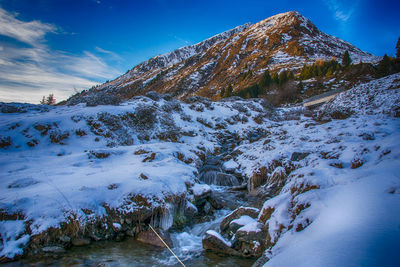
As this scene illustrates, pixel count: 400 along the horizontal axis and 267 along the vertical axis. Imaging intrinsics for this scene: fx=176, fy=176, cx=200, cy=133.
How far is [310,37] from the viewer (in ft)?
334

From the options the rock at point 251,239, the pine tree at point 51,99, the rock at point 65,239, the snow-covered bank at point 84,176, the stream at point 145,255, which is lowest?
the stream at point 145,255

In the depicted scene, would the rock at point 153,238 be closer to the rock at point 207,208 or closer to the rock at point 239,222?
the rock at point 239,222

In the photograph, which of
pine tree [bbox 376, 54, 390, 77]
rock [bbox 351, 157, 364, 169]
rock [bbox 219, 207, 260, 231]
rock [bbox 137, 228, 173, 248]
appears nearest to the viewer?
rock [bbox 137, 228, 173, 248]

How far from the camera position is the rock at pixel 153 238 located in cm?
596

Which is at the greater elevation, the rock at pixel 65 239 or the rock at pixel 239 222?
the rock at pixel 239 222

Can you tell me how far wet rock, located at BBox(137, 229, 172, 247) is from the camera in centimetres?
597

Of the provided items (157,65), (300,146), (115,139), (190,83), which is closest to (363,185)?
(300,146)

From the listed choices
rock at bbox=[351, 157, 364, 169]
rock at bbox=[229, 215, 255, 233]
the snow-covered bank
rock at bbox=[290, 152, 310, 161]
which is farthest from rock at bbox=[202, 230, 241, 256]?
rock at bbox=[290, 152, 310, 161]

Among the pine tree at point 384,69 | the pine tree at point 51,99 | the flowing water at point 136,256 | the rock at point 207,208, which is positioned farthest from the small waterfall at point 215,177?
the pine tree at point 51,99

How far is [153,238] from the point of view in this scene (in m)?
6.08

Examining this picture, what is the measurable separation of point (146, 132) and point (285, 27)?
430ft

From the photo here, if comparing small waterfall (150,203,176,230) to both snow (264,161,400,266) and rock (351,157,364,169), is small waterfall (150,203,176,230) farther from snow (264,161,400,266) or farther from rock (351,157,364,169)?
rock (351,157,364,169)

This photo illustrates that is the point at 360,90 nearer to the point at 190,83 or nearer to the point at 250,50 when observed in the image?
the point at 190,83

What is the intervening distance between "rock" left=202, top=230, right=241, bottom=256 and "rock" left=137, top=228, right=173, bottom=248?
128cm
